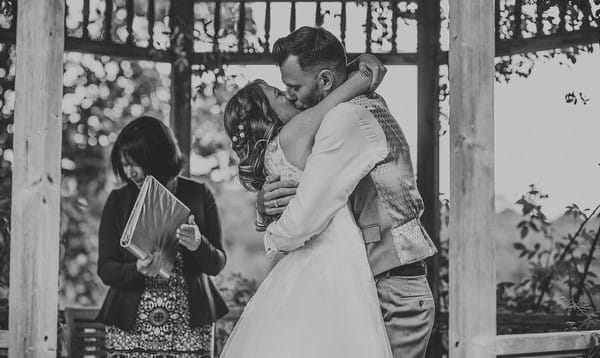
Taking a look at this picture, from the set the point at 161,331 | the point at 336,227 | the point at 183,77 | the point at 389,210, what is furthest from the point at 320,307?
the point at 183,77

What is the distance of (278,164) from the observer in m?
4.17

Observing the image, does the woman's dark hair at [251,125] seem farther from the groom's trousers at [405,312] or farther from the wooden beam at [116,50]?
the wooden beam at [116,50]

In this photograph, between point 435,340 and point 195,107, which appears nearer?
point 435,340

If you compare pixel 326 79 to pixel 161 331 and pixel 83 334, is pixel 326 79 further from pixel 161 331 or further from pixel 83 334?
pixel 83 334

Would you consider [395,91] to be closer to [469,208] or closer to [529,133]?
[529,133]

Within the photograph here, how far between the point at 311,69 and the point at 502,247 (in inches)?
239

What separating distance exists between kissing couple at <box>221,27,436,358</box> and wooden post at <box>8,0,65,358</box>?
2.91ft

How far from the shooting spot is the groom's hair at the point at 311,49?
13.5 ft

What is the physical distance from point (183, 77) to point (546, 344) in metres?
3.46

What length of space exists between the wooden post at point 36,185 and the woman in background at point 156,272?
27.8 inches

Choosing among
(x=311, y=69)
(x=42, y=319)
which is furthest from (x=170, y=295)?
(x=311, y=69)

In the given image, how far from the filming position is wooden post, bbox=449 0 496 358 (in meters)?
4.23

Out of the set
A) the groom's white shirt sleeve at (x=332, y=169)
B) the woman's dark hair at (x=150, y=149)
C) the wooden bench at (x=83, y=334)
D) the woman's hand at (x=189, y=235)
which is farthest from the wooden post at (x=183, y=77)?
the groom's white shirt sleeve at (x=332, y=169)

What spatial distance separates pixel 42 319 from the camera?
14.6ft
